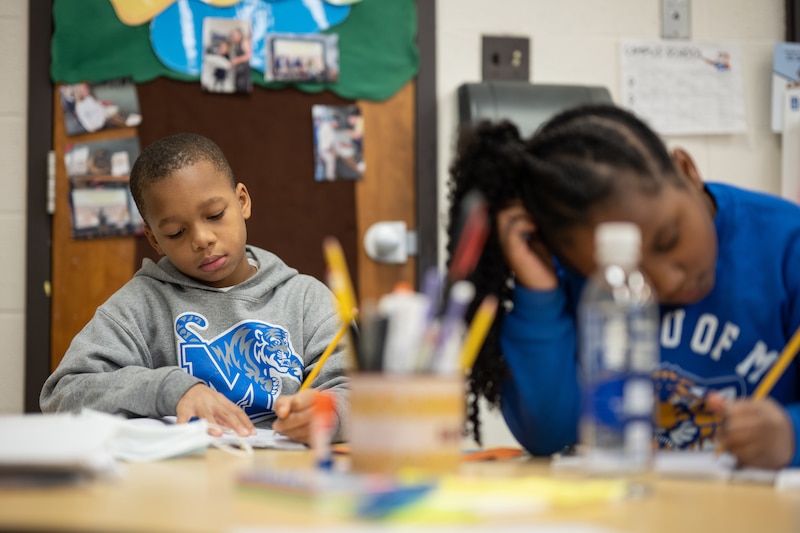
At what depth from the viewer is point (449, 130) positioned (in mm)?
2199

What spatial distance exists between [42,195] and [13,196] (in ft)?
0.22

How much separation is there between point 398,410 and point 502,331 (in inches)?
15.6

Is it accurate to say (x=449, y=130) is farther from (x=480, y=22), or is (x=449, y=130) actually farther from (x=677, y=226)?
(x=677, y=226)

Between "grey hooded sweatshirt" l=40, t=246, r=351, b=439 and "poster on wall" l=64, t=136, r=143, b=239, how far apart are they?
1.99 feet

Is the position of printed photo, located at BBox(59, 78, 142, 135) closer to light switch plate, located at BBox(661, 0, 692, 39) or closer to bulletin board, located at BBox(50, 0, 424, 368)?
bulletin board, located at BBox(50, 0, 424, 368)

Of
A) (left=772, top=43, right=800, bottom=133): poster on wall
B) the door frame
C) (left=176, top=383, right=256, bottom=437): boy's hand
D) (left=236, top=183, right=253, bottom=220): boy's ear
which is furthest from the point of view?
(left=772, top=43, right=800, bottom=133): poster on wall

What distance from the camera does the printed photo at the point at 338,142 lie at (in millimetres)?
2145

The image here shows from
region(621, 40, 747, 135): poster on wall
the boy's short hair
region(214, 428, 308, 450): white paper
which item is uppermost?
region(621, 40, 747, 135): poster on wall

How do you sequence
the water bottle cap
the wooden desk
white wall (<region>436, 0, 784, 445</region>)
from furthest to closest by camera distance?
white wall (<region>436, 0, 784, 445</region>) → the water bottle cap → the wooden desk

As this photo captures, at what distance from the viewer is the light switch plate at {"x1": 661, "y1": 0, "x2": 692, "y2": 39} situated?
7.58 ft

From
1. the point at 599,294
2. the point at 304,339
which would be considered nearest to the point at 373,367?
the point at 599,294

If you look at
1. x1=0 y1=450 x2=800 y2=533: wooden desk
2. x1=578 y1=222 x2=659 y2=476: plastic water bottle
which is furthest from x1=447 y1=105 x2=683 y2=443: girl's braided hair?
x1=0 y1=450 x2=800 y2=533: wooden desk

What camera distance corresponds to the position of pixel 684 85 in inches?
90.6

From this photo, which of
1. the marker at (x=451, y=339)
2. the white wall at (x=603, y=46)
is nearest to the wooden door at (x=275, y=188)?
the white wall at (x=603, y=46)
